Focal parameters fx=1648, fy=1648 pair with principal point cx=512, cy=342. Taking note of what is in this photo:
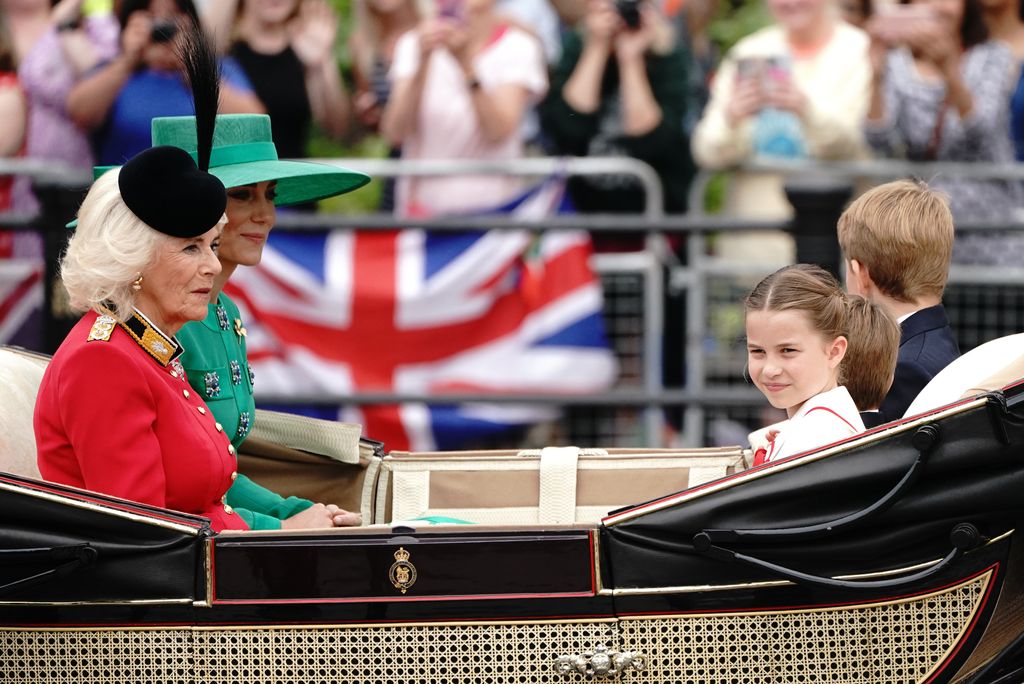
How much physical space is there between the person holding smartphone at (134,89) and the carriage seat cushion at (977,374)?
3.70m

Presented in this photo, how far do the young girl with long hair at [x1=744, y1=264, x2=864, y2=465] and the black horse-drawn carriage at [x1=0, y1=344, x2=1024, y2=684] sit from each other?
1.60 ft

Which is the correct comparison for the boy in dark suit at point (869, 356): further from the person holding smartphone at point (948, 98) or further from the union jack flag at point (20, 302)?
A: the union jack flag at point (20, 302)

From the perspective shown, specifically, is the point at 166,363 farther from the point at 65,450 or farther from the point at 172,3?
the point at 172,3

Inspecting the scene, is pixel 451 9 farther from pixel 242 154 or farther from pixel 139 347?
pixel 139 347

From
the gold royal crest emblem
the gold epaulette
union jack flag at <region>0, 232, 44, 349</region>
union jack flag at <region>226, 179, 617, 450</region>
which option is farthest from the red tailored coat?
union jack flag at <region>0, 232, 44, 349</region>

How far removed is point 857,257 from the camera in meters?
3.76

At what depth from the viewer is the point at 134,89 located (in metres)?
6.35

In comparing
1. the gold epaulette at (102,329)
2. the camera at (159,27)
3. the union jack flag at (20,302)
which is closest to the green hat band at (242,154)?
the gold epaulette at (102,329)

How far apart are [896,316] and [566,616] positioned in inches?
49.3

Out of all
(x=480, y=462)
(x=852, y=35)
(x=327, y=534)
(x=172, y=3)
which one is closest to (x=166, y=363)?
(x=327, y=534)

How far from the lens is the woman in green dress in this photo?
12.3ft

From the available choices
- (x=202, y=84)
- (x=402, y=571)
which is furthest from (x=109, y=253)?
(x=402, y=571)

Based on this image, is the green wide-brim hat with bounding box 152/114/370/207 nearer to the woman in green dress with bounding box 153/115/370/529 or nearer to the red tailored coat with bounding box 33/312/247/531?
the woman in green dress with bounding box 153/115/370/529

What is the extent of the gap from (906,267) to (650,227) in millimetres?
2319
